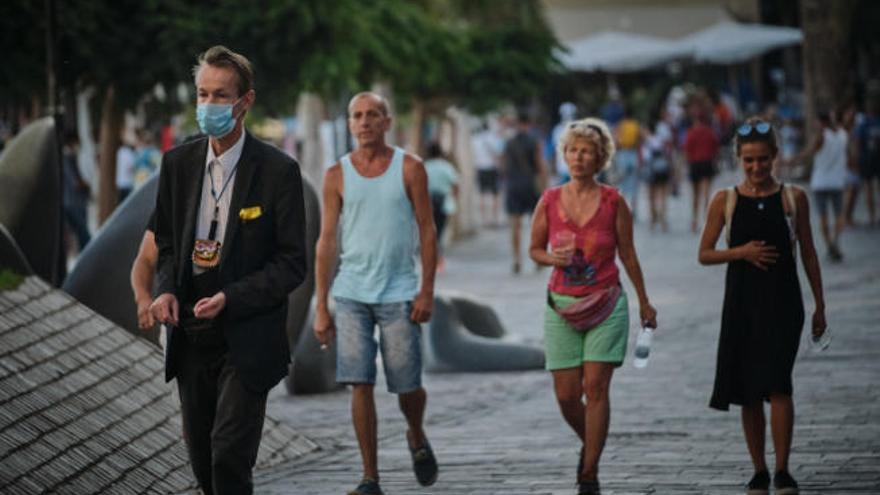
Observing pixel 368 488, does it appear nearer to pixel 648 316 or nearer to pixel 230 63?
pixel 648 316

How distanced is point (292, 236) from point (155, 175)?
563 cm

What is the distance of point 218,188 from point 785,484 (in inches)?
108

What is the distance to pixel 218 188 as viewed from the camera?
6438 mm

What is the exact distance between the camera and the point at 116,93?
69.7 ft

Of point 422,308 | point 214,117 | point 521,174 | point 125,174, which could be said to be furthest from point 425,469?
point 125,174

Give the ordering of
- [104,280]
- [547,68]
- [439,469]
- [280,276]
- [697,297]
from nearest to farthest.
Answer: [280,276] → [439,469] → [104,280] → [697,297] → [547,68]

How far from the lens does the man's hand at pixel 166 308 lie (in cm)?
621

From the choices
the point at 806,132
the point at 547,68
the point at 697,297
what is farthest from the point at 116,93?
the point at 806,132

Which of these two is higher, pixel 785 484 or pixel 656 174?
pixel 785 484

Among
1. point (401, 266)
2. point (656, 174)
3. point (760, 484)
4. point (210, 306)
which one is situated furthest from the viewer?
point (656, 174)

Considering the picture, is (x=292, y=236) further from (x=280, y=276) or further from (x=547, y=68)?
(x=547, y=68)

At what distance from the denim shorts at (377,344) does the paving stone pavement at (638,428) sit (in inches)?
20.0

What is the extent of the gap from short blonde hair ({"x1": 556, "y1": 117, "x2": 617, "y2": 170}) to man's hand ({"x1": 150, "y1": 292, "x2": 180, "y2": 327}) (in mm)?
2792

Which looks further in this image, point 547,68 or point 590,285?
point 547,68
